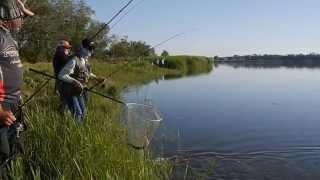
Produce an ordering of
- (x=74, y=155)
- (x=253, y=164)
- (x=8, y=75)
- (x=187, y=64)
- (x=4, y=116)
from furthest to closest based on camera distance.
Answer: (x=187, y=64) < (x=253, y=164) < (x=74, y=155) < (x=8, y=75) < (x=4, y=116)

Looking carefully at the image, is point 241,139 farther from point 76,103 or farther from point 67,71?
point 67,71

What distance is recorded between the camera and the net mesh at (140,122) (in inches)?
310

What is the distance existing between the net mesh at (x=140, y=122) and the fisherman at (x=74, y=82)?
5.34 ft

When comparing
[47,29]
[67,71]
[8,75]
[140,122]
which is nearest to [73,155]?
[8,75]

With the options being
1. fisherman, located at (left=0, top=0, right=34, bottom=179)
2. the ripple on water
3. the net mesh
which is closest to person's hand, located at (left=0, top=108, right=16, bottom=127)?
fisherman, located at (left=0, top=0, right=34, bottom=179)

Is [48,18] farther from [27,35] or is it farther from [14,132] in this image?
[14,132]

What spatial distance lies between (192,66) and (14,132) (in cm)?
7139

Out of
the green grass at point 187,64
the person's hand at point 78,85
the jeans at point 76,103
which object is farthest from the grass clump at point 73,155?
the green grass at point 187,64

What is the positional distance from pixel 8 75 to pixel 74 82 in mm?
4521

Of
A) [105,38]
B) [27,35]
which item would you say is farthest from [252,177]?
[105,38]

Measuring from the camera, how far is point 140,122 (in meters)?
7.98

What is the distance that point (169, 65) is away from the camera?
6575 cm

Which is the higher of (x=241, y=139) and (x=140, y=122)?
(x=140, y=122)

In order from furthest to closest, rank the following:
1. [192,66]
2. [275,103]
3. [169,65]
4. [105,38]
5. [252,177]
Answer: [192,66]
[169,65]
[105,38]
[275,103]
[252,177]
